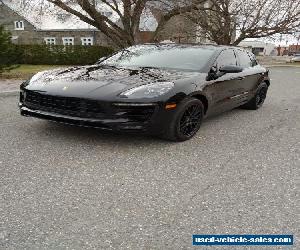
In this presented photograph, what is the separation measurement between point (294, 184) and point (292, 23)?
25.5 m

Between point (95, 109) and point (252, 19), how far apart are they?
2425cm

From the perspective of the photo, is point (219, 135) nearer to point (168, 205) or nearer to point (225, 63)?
point (225, 63)

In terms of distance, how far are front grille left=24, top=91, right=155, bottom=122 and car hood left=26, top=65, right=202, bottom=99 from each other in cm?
8

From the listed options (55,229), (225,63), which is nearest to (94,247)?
(55,229)

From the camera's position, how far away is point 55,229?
2668 millimetres

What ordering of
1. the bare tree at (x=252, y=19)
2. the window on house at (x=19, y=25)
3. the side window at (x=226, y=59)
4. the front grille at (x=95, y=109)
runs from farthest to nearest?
1. the window on house at (x=19, y=25)
2. the bare tree at (x=252, y=19)
3. the side window at (x=226, y=59)
4. the front grille at (x=95, y=109)

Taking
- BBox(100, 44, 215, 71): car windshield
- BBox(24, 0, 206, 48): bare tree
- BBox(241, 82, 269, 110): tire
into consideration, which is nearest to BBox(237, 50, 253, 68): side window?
BBox(241, 82, 269, 110): tire

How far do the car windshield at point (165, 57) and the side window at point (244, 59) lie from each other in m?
1.00

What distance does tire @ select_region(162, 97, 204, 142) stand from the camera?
458 centimetres

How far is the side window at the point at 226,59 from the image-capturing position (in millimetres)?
5641

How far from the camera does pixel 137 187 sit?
341 centimetres

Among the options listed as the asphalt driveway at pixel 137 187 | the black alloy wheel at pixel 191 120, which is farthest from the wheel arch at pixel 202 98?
the asphalt driveway at pixel 137 187

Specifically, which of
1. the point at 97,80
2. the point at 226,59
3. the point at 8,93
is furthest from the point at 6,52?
the point at 226,59

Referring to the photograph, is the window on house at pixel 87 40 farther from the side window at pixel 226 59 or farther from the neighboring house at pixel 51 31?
the side window at pixel 226 59
